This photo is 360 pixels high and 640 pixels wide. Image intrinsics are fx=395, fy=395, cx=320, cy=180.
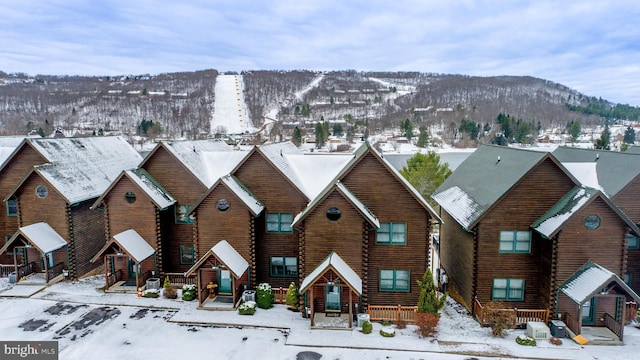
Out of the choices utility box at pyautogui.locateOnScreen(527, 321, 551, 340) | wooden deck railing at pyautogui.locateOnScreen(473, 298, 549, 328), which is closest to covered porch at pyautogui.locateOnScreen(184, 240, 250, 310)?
wooden deck railing at pyautogui.locateOnScreen(473, 298, 549, 328)

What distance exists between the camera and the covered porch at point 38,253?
23750mm

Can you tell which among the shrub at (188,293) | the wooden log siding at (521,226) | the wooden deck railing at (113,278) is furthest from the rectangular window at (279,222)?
the wooden log siding at (521,226)

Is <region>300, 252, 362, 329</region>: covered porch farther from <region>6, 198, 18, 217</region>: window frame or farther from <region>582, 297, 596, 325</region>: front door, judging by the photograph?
<region>6, 198, 18, 217</region>: window frame

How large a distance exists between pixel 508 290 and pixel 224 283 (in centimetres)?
1532

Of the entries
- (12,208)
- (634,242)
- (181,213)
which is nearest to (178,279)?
(181,213)

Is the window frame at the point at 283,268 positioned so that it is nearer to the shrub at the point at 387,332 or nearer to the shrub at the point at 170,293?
the shrub at the point at 170,293

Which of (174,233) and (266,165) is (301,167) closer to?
(266,165)

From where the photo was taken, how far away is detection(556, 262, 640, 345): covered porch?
1759cm

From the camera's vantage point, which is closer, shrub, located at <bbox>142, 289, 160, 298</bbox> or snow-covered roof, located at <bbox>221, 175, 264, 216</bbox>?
snow-covered roof, located at <bbox>221, 175, 264, 216</bbox>

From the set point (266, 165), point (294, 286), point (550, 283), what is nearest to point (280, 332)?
point (294, 286)

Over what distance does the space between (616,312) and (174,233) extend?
24583mm

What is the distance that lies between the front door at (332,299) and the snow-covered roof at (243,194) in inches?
225

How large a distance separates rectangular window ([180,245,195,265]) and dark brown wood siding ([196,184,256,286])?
3.30 metres

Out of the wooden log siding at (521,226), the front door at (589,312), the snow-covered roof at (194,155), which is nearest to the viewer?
the front door at (589,312)
